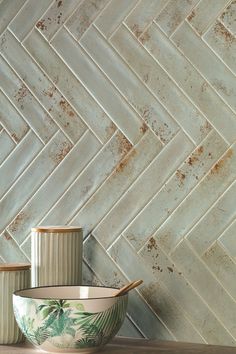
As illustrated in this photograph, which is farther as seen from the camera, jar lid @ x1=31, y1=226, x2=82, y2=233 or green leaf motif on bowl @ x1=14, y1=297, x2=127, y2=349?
jar lid @ x1=31, y1=226, x2=82, y2=233

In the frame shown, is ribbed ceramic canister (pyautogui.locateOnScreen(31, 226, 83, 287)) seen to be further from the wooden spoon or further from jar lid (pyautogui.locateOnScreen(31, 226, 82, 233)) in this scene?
the wooden spoon

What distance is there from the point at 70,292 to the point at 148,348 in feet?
0.70

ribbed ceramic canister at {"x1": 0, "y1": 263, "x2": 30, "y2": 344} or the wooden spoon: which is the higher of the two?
ribbed ceramic canister at {"x1": 0, "y1": 263, "x2": 30, "y2": 344}

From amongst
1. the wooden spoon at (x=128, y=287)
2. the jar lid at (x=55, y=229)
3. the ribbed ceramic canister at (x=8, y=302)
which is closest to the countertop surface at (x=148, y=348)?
the ribbed ceramic canister at (x=8, y=302)

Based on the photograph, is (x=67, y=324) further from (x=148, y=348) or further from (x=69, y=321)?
(x=148, y=348)

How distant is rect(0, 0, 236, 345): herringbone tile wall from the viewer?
1.75m

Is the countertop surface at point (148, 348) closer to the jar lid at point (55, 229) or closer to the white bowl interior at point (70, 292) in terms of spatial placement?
the white bowl interior at point (70, 292)

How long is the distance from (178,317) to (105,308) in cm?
23

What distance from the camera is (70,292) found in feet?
5.71

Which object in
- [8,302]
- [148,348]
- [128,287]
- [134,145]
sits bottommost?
[148,348]

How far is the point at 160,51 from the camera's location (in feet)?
5.95

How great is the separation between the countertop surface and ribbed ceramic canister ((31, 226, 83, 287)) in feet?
0.54

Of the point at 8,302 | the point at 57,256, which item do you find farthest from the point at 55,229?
the point at 8,302

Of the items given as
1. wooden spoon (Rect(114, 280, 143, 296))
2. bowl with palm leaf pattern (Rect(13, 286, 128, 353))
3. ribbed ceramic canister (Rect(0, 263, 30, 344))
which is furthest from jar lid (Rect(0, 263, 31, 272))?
wooden spoon (Rect(114, 280, 143, 296))
